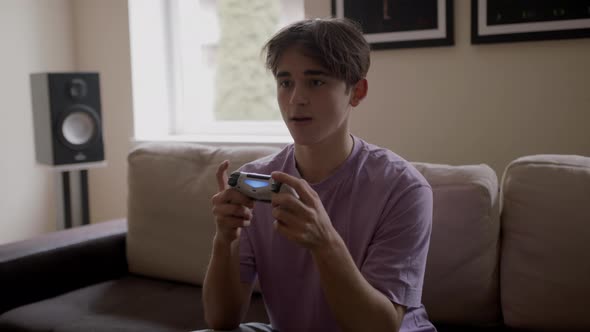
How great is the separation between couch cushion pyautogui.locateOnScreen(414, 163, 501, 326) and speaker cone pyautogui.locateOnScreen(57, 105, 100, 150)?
1.76 meters

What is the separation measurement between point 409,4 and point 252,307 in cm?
136

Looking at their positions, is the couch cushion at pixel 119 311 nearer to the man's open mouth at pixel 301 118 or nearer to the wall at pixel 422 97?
the man's open mouth at pixel 301 118

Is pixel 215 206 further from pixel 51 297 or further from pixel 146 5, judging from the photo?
pixel 146 5

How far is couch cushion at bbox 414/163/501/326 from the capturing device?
169cm

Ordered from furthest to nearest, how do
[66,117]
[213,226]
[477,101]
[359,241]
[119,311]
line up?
[66,117]
[477,101]
[213,226]
[119,311]
[359,241]

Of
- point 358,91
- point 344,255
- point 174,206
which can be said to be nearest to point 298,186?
point 344,255

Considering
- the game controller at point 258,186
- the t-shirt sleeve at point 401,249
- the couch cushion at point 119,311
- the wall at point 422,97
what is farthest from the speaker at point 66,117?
the t-shirt sleeve at point 401,249

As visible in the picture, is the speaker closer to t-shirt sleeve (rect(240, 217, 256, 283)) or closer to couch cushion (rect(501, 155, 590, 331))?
t-shirt sleeve (rect(240, 217, 256, 283))

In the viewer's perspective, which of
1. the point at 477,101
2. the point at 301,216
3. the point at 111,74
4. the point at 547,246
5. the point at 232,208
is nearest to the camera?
the point at 301,216

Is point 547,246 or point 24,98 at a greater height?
point 24,98

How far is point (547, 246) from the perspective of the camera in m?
1.63

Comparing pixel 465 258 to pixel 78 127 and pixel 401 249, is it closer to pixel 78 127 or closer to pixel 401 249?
pixel 401 249

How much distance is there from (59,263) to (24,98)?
5.11 ft

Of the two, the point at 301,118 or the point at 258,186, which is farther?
the point at 301,118
